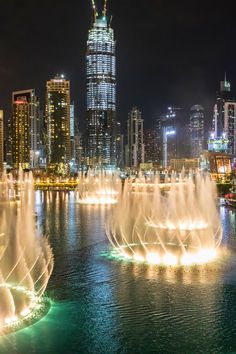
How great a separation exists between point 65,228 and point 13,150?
15703 centimetres

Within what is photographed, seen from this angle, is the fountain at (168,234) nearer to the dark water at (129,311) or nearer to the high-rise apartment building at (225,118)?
the dark water at (129,311)

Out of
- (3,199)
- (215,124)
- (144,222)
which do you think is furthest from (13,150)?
(144,222)

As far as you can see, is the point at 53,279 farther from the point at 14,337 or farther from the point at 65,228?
the point at 65,228

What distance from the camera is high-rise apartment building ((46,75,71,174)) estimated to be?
157m

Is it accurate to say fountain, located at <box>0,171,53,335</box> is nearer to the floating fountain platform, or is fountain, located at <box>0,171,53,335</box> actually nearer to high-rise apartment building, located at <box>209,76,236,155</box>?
the floating fountain platform

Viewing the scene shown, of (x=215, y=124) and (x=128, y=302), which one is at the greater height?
(x=215, y=124)

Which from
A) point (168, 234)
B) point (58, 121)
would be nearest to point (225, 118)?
point (58, 121)

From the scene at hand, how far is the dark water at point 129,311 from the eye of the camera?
10.1 m

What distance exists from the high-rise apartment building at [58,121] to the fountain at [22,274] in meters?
130

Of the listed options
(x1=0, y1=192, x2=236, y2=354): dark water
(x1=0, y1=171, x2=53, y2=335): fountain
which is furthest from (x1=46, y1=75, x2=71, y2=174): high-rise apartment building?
(x1=0, y1=192, x2=236, y2=354): dark water

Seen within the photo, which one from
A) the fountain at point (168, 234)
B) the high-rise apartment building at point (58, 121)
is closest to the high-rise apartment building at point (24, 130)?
the high-rise apartment building at point (58, 121)

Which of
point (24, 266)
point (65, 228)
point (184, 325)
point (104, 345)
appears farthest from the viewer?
point (65, 228)

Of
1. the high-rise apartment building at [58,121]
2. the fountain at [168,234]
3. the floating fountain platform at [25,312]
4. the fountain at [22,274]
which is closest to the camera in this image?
the floating fountain platform at [25,312]

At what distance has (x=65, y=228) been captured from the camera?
2531cm
